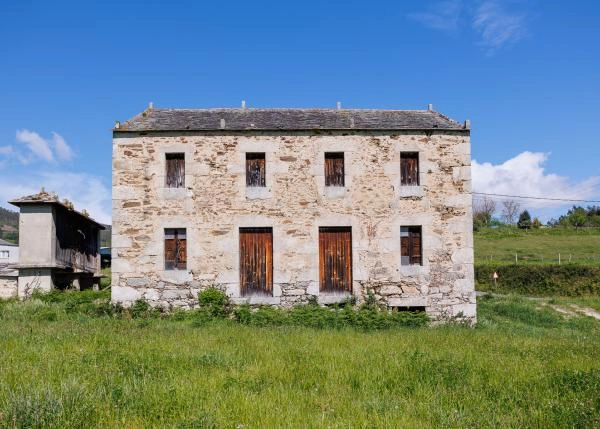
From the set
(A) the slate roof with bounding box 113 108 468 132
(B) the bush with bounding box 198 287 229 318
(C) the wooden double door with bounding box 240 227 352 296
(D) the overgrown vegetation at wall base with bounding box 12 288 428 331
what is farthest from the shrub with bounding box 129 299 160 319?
(A) the slate roof with bounding box 113 108 468 132

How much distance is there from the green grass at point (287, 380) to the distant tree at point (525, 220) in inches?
2060

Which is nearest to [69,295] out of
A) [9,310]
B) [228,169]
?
[9,310]

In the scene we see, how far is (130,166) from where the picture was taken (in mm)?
15227

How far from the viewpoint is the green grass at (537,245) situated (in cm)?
3591

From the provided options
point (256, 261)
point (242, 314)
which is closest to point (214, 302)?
point (242, 314)

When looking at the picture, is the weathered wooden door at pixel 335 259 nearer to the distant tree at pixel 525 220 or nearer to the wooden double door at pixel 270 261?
the wooden double door at pixel 270 261

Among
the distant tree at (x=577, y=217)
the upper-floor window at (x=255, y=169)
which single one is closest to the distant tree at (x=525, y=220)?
the distant tree at (x=577, y=217)

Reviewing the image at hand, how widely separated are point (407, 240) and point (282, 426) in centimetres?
1157

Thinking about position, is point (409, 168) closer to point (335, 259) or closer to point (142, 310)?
point (335, 259)

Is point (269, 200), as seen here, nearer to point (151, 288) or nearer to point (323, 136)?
point (323, 136)

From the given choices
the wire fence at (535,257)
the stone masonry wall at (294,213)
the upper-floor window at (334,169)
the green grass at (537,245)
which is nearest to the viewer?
the stone masonry wall at (294,213)

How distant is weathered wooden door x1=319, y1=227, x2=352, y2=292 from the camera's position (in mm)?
15203

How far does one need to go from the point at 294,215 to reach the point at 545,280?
19.5 metres

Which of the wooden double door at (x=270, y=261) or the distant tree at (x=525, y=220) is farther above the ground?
the distant tree at (x=525, y=220)
